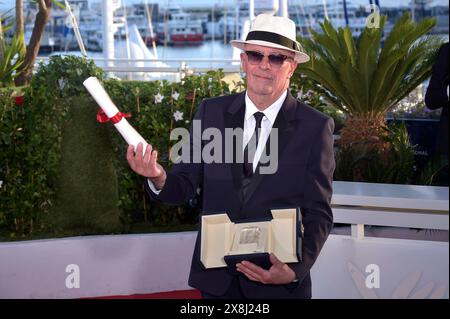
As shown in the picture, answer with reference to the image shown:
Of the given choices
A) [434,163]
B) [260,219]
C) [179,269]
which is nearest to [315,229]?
[260,219]

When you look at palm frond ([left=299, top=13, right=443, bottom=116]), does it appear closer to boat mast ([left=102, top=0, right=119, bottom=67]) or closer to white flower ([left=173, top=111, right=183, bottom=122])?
white flower ([left=173, top=111, right=183, bottom=122])

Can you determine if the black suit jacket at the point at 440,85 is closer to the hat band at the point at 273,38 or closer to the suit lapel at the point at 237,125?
the hat band at the point at 273,38

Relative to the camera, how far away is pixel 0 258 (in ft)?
23.0

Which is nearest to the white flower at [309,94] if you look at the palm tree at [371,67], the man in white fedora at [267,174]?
the palm tree at [371,67]

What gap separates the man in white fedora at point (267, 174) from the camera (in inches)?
137

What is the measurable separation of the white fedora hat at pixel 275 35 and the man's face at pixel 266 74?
0.09 ft

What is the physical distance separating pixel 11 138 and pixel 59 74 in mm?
754

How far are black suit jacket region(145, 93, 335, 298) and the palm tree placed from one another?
4.88 m

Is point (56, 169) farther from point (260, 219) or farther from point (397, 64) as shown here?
point (260, 219)

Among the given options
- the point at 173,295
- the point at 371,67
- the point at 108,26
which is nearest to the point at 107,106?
the point at 173,295

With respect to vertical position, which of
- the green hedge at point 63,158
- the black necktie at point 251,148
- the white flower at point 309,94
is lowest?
the green hedge at point 63,158

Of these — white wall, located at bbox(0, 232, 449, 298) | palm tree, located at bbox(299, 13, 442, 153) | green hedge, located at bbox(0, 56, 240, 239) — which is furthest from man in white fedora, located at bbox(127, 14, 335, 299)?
palm tree, located at bbox(299, 13, 442, 153)

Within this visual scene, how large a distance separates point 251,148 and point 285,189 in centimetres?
22

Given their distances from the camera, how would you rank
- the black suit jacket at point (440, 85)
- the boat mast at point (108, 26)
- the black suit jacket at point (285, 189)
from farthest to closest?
the boat mast at point (108, 26)
the black suit jacket at point (440, 85)
the black suit jacket at point (285, 189)
